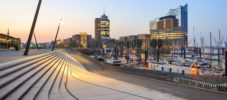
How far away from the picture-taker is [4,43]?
6438cm

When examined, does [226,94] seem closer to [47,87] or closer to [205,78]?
[205,78]

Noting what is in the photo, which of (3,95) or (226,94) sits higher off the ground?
(3,95)

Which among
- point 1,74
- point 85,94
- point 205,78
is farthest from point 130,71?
point 1,74

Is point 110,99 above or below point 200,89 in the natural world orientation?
above

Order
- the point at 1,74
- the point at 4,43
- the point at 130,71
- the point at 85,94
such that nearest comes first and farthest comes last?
the point at 1,74 → the point at 85,94 → the point at 130,71 → the point at 4,43

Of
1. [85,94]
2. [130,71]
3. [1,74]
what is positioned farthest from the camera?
[130,71]

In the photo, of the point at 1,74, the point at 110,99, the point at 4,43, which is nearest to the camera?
the point at 1,74

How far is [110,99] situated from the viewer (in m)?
12.1

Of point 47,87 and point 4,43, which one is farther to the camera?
point 4,43

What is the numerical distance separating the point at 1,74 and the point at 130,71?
35450 millimetres

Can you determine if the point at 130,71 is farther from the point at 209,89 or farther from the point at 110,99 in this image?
the point at 110,99

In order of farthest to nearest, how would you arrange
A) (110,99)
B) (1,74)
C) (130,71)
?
1. (130,71)
2. (110,99)
3. (1,74)

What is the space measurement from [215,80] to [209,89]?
1.01m

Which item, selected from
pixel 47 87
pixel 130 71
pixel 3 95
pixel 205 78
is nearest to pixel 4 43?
pixel 130 71
